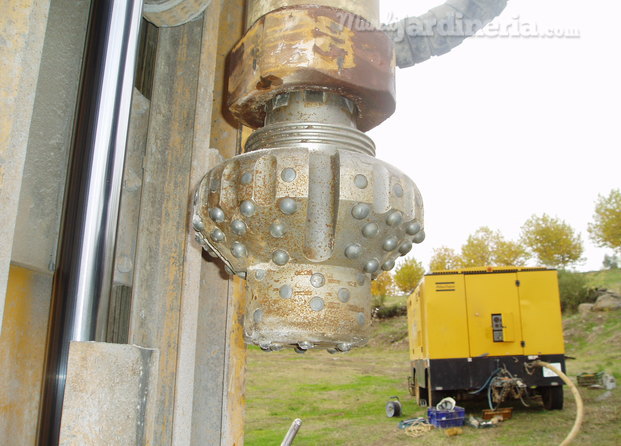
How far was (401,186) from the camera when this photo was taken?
1085mm

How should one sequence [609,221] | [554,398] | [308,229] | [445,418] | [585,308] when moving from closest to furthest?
[308,229]
[445,418]
[554,398]
[585,308]
[609,221]

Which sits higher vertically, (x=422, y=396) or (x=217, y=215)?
(x=217, y=215)

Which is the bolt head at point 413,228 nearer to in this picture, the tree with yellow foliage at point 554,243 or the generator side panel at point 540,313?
the generator side panel at point 540,313

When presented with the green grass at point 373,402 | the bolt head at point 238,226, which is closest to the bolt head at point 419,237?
the bolt head at point 238,226

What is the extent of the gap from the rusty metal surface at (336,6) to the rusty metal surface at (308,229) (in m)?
0.31

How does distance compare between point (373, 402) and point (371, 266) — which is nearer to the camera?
point (371, 266)

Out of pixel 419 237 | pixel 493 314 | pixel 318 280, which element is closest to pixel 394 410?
pixel 493 314

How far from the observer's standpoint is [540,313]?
10766 mm

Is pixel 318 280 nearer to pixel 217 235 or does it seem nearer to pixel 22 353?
pixel 217 235

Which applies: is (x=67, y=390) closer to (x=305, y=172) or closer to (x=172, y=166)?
(x=305, y=172)

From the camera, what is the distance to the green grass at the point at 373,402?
914 cm

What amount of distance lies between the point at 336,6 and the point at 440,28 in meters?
0.53

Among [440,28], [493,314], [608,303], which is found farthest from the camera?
[608,303]

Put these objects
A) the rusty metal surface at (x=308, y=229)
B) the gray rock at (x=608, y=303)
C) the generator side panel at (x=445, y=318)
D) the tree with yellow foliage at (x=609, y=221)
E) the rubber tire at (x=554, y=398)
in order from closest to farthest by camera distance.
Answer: the rusty metal surface at (x=308, y=229)
the rubber tire at (x=554, y=398)
the generator side panel at (x=445, y=318)
the gray rock at (x=608, y=303)
the tree with yellow foliage at (x=609, y=221)
